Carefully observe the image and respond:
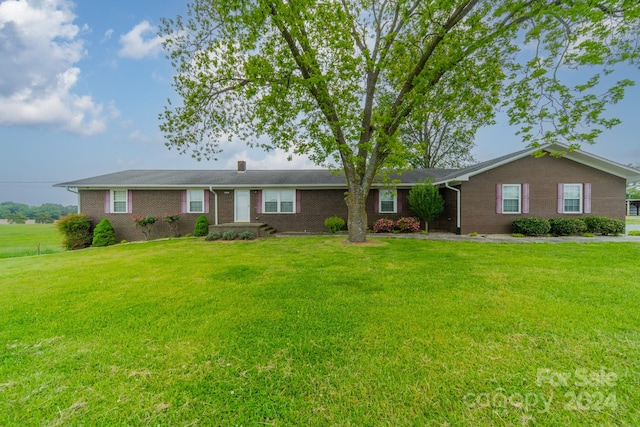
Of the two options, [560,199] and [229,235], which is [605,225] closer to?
[560,199]

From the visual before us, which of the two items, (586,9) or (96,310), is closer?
(96,310)

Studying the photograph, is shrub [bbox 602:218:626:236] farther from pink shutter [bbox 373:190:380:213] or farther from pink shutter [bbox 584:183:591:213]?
pink shutter [bbox 373:190:380:213]

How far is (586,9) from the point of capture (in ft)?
19.5

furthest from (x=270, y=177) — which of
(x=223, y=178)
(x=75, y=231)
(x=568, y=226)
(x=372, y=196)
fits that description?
(x=568, y=226)

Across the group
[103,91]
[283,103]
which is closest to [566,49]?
[283,103]

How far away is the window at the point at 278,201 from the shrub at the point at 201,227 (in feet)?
9.71

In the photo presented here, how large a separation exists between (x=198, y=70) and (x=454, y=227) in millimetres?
12642

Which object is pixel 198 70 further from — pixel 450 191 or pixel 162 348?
pixel 450 191

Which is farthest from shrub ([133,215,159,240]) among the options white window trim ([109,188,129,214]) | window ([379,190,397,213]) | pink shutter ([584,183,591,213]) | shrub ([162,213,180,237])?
pink shutter ([584,183,591,213])

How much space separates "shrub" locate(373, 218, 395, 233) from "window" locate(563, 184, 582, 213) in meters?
7.73

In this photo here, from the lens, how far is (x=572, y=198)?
11625mm

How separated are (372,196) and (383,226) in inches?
69.0

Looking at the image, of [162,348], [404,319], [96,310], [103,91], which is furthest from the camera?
[103,91]

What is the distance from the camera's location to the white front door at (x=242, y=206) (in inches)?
534
